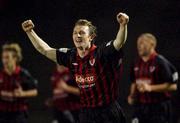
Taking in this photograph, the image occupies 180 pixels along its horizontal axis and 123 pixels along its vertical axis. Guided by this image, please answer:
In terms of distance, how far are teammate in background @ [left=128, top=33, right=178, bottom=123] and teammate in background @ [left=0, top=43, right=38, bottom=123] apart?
1.11 metres

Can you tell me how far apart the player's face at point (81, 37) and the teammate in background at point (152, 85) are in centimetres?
132

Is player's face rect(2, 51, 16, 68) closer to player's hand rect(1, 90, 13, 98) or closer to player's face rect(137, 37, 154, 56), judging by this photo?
player's hand rect(1, 90, 13, 98)

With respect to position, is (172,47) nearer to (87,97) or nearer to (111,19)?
(111,19)

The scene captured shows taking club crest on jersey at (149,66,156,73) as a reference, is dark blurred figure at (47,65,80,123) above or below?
below

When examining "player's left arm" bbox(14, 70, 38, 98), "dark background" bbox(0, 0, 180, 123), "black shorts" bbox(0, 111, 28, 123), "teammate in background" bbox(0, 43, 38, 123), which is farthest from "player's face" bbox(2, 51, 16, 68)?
"dark background" bbox(0, 0, 180, 123)

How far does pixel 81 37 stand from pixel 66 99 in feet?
9.48

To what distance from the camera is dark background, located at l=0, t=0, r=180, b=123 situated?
605 cm

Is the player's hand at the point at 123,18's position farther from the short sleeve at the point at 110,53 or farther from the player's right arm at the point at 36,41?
the player's right arm at the point at 36,41

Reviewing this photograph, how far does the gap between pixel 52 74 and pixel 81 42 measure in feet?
12.1

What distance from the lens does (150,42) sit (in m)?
5.19

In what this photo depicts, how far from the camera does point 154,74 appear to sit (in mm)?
5176

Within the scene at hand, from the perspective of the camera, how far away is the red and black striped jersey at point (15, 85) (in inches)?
215

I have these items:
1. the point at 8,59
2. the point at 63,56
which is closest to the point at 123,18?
the point at 63,56

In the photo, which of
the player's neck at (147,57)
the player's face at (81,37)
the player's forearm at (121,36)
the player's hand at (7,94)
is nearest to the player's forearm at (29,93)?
the player's hand at (7,94)
